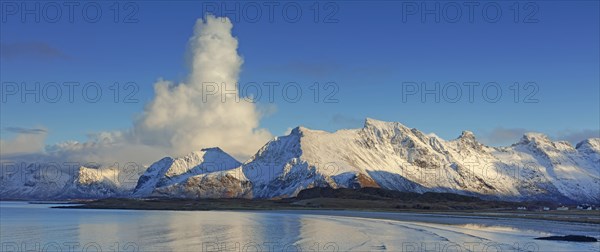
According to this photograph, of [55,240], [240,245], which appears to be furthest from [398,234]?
[55,240]

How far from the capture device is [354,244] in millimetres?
82812

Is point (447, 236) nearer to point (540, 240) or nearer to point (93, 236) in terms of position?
point (540, 240)

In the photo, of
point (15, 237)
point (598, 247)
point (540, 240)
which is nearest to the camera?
point (598, 247)

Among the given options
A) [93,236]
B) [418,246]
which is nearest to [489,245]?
[418,246]

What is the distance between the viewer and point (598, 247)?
3071 inches

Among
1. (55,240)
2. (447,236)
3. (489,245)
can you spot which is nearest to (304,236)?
(447,236)

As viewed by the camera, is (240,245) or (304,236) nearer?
(240,245)

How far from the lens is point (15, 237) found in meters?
96.0

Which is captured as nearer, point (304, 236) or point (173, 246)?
point (173, 246)

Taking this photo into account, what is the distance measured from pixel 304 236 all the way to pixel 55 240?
37236 mm

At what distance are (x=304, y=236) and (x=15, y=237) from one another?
45.0m

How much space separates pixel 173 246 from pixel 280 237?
19.1 m

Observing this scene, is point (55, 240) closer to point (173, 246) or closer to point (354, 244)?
point (173, 246)

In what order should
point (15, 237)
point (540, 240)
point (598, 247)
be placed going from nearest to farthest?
point (598, 247)
point (540, 240)
point (15, 237)
